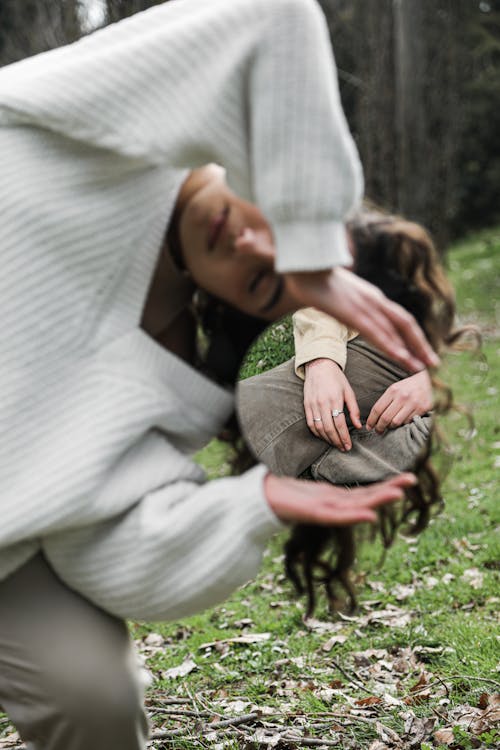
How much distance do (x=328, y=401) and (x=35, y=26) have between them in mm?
7524

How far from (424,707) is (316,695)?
1.43 feet

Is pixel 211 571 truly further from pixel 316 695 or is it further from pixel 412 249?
pixel 316 695

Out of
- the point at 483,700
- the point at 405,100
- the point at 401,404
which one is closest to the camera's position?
the point at 401,404

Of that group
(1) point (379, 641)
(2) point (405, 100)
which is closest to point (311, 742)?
(1) point (379, 641)

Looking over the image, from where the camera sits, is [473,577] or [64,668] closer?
[64,668]

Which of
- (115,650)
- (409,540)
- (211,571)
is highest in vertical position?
(211,571)

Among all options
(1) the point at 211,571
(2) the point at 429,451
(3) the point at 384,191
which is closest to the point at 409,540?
(2) the point at 429,451

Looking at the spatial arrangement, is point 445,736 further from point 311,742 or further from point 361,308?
point 361,308

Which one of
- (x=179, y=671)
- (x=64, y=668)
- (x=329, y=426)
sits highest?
(x=329, y=426)

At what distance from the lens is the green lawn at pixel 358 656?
10.0 feet

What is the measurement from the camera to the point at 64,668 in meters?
1.68

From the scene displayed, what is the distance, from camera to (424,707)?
315 cm

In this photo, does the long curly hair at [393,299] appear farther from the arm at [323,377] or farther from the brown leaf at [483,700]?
the brown leaf at [483,700]

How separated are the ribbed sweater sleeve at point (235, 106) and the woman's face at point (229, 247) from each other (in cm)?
8
